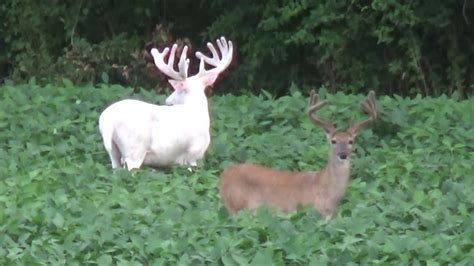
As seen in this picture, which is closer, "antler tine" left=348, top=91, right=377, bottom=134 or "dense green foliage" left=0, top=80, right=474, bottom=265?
"dense green foliage" left=0, top=80, right=474, bottom=265

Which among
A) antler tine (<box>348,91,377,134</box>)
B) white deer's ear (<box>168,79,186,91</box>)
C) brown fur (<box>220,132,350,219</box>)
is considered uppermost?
antler tine (<box>348,91,377,134</box>)

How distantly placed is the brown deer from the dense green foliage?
14cm

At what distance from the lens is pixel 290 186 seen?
11.0 metres

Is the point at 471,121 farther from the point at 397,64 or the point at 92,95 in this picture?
the point at 397,64

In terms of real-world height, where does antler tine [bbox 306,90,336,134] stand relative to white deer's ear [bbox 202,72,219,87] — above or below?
above

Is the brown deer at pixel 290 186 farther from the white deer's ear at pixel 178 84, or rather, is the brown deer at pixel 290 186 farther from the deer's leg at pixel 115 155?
the white deer's ear at pixel 178 84

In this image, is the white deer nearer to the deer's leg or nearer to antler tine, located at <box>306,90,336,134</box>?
the deer's leg

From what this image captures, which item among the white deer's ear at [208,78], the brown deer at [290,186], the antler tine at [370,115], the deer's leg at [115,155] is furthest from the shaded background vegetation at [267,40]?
the brown deer at [290,186]

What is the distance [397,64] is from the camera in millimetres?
19203

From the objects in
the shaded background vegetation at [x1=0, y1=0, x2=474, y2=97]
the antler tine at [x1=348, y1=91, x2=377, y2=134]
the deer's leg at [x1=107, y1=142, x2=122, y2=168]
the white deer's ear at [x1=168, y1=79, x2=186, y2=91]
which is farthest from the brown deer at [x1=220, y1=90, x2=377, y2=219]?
the shaded background vegetation at [x1=0, y1=0, x2=474, y2=97]

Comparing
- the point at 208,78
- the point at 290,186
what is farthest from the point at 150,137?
the point at 290,186

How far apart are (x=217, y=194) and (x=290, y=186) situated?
58 cm

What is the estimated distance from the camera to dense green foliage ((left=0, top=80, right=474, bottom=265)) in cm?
965

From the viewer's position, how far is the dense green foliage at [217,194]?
9648 mm
